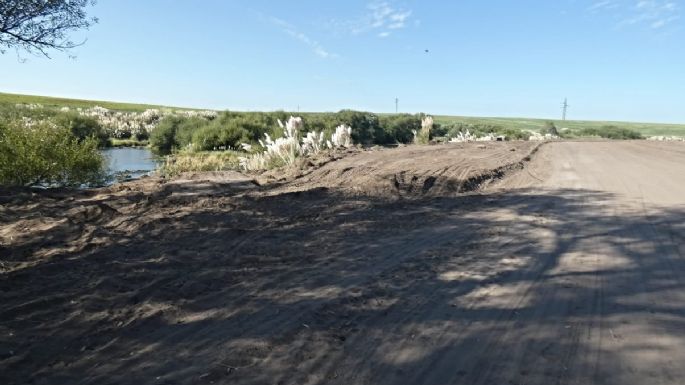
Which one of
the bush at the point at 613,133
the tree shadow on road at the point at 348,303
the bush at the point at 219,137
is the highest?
the bush at the point at 613,133

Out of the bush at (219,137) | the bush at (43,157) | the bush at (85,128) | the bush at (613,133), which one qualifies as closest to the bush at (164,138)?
the bush at (85,128)

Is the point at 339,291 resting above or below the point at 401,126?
below

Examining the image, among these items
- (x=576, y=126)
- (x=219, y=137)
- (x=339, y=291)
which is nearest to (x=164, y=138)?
(x=219, y=137)

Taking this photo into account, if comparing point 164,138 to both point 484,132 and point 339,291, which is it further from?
point 339,291

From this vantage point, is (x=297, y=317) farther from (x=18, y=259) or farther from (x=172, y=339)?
(x=18, y=259)

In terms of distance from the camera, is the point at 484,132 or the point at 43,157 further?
the point at 484,132

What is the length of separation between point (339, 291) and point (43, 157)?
481 inches

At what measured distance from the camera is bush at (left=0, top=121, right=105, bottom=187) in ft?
44.6

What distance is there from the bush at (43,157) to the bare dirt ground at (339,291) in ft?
11.8

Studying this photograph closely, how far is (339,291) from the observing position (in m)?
5.47

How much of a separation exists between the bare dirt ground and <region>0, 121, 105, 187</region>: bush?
3.61 m

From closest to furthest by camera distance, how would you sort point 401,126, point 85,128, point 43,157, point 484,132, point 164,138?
point 43,157 < point 85,128 < point 164,138 < point 401,126 < point 484,132

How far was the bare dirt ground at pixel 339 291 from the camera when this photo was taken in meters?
3.93

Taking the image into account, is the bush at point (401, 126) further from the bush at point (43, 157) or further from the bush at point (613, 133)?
the bush at point (43, 157)
